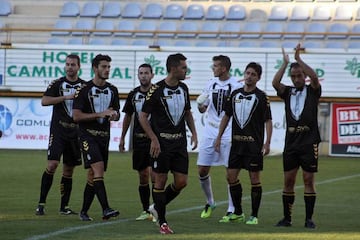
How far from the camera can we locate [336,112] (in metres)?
29.7

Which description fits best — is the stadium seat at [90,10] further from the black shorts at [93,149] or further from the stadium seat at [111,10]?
the black shorts at [93,149]

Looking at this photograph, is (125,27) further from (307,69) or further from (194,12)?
(307,69)

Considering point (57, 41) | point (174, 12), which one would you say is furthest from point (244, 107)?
point (174, 12)

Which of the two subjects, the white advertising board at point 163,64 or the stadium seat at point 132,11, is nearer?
the white advertising board at point 163,64

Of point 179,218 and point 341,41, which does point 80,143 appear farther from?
point 341,41

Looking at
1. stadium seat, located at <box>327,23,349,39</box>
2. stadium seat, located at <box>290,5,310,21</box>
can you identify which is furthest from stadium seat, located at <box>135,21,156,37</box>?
stadium seat, located at <box>327,23,349,39</box>

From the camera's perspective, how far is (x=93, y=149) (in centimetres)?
1162

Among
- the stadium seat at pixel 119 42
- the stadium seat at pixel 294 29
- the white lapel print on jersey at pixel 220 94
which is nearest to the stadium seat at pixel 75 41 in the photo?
the stadium seat at pixel 119 42

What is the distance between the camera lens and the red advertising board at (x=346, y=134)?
95.0ft

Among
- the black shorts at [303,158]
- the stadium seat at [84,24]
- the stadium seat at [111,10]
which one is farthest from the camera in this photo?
the stadium seat at [111,10]

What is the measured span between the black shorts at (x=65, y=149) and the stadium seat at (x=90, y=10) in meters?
22.9

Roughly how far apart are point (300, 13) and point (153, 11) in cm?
527

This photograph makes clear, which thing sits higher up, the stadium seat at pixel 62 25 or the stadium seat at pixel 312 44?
the stadium seat at pixel 62 25

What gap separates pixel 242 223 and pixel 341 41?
21883 millimetres
